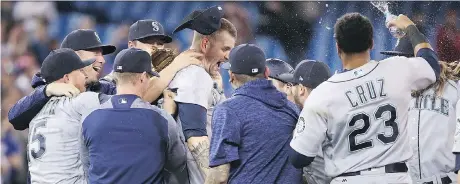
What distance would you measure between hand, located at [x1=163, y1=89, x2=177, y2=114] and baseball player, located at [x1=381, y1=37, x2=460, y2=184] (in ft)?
4.23

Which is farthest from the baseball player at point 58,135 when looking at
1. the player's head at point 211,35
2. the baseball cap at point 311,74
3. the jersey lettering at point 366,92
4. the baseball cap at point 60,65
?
the jersey lettering at point 366,92

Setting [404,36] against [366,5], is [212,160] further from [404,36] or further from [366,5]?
[366,5]

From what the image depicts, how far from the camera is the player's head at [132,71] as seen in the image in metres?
4.54

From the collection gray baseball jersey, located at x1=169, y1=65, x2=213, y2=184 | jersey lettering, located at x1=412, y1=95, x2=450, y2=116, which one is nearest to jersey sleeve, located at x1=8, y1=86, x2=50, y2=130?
gray baseball jersey, located at x1=169, y1=65, x2=213, y2=184

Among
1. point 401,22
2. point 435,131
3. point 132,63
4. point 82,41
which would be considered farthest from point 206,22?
point 435,131

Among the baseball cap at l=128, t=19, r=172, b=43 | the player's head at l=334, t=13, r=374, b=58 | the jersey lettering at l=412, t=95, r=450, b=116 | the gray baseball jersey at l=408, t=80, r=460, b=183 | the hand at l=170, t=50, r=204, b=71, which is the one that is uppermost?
the player's head at l=334, t=13, r=374, b=58

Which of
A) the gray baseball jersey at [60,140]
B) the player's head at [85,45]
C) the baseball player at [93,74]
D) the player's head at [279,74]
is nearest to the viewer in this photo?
the gray baseball jersey at [60,140]

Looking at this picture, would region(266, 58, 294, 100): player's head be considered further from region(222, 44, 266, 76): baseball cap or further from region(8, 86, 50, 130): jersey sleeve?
region(8, 86, 50, 130): jersey sleeve

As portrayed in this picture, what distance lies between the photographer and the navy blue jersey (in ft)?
14.7

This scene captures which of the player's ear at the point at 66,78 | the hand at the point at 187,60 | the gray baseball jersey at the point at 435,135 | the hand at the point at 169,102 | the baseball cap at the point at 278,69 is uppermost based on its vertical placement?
the hand at the point at 187,60

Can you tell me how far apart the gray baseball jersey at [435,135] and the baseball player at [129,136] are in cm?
149

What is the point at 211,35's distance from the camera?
17.2 feet

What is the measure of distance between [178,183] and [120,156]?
0.62m

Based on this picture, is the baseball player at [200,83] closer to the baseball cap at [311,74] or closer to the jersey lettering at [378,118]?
the baseball cap at [311,74]
